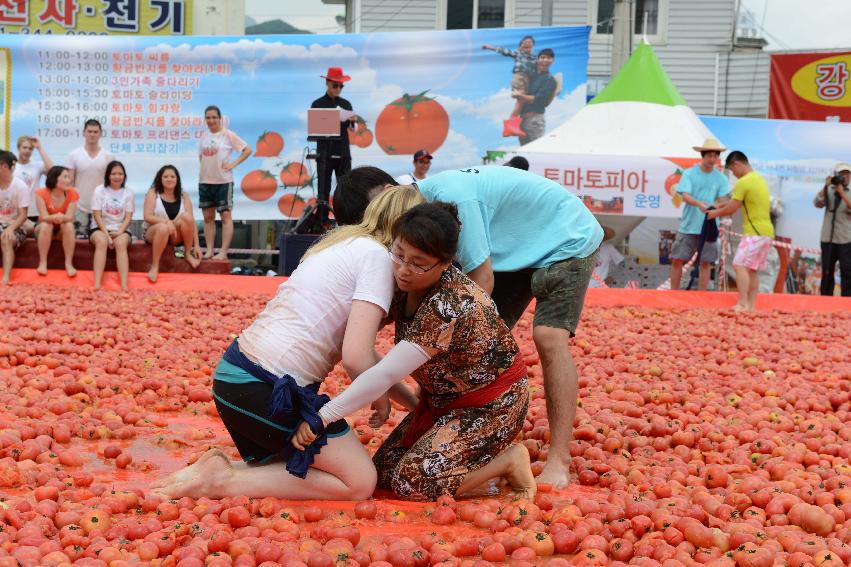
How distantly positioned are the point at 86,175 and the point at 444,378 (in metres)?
8.05

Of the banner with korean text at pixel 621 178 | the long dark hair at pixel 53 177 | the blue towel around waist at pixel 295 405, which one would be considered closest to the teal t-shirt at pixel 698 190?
the banner with korean text at pixel 621 178

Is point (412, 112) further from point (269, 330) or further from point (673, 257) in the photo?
point (269, 330)

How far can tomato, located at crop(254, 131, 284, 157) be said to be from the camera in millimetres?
12398

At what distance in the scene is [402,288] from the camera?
317 cm

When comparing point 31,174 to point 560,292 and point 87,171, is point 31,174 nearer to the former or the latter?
point 87,171

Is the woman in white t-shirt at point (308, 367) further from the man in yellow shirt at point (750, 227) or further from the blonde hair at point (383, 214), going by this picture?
the man in yellow shirt at point (750, 227)

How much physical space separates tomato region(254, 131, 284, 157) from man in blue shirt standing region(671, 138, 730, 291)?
492 centimetres

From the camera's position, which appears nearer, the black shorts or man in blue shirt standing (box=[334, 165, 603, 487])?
the black shorts

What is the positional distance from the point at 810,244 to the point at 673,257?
333cm

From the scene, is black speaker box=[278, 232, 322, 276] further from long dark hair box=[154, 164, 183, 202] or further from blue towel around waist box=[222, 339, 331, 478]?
blue towel around waist box=[222, 339, 331, 478]

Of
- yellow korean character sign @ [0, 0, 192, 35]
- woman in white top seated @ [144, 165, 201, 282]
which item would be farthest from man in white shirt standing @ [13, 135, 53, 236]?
yellow korean character sign @ [0, 0, 192, 35]

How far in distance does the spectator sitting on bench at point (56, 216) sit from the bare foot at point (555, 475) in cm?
701

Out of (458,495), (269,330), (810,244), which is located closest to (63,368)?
(269,330)

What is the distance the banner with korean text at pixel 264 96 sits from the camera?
12.4m
